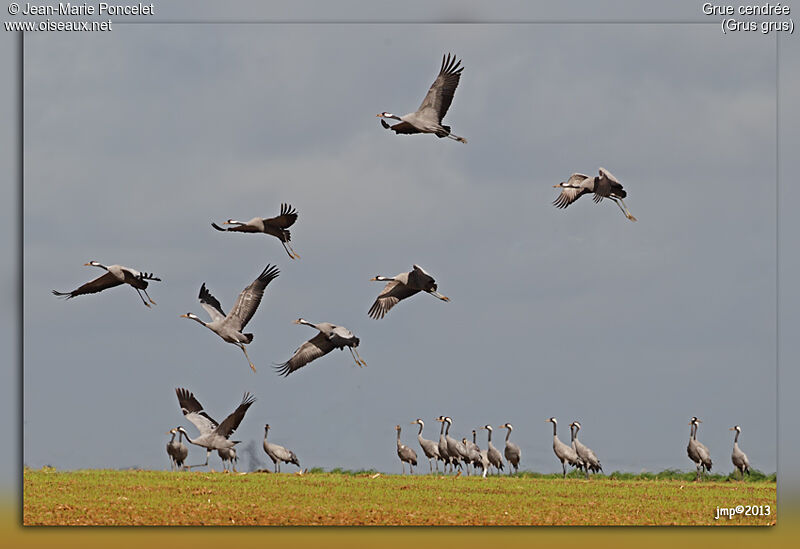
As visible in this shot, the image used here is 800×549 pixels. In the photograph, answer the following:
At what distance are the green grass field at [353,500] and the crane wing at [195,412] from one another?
2.83ft

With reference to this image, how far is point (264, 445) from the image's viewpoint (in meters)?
25.0

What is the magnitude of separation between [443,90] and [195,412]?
293 inches

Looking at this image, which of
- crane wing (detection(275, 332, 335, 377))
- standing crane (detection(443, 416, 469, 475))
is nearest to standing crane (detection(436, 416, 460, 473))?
standing crane (detection(443, 416, 469, 475))

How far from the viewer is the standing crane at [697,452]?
82.3 feet

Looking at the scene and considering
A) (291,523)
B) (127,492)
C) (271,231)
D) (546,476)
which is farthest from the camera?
(546,476)

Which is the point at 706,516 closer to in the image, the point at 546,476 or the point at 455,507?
the point at 455,507

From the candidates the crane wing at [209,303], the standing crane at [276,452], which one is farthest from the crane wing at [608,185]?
the standing crane at [276,452]

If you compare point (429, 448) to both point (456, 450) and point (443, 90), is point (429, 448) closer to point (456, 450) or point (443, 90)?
point (456, 450)

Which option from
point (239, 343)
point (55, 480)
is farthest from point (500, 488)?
point (55, 480)

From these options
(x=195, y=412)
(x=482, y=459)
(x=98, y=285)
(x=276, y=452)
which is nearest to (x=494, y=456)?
(x=482, y=459)

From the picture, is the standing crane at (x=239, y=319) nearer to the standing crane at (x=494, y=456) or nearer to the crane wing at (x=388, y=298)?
the crane wing at (x=388, y=298)

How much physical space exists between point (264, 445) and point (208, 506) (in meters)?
7.03

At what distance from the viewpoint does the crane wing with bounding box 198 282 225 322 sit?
21078 mm

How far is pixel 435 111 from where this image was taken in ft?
A: 64.4
